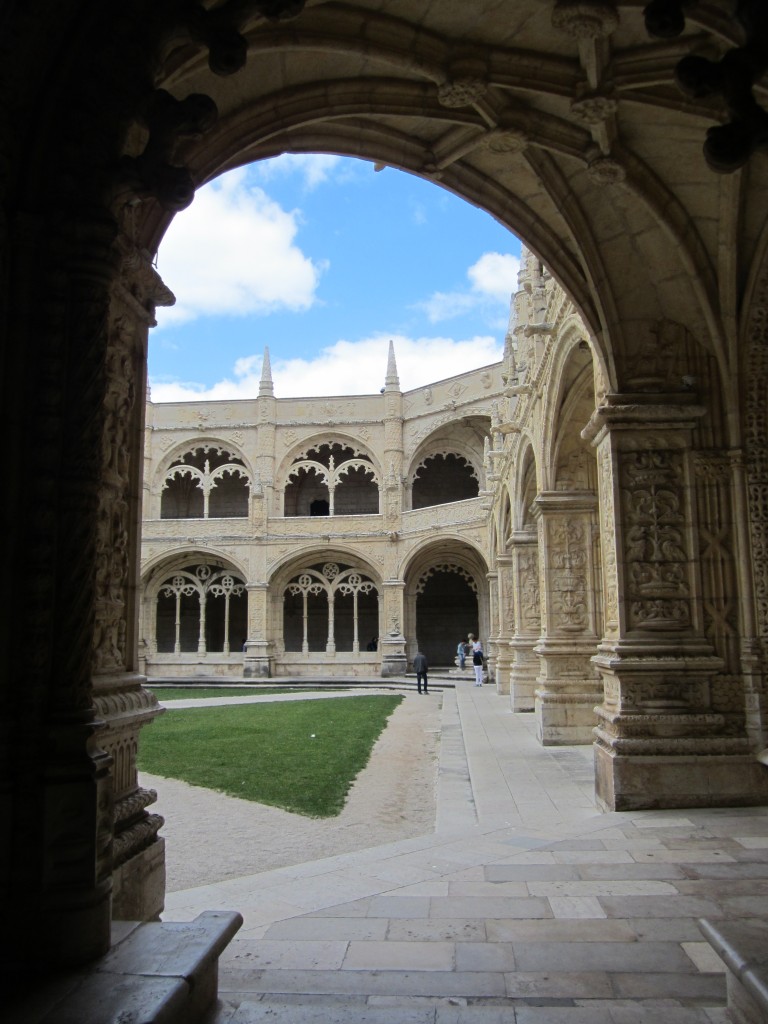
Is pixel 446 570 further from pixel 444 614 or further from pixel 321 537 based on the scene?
pixel 321 537

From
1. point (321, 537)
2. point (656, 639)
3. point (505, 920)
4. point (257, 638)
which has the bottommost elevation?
point (505, 920)

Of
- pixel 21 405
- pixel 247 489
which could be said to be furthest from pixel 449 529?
pixel 21 405

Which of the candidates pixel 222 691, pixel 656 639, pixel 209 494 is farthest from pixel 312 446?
pixel 656 639

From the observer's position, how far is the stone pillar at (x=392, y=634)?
2781 cm

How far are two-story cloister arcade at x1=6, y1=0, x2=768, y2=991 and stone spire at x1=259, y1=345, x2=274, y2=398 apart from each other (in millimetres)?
20933

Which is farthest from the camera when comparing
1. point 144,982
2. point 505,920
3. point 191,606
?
point 191,606

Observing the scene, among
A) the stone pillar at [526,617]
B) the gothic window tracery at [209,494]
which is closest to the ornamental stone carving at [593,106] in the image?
the stone pillar at [526,617]

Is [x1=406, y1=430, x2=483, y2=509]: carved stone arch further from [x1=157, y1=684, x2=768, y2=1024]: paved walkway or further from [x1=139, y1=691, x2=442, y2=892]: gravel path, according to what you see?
[x1=157, y1=684, x2=768, y2=1024]: paved walkway

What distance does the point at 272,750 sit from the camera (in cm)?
1127

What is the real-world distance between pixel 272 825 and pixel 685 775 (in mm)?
3313

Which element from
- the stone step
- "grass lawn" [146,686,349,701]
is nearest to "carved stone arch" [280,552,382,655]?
"grass lawn" [146,686,349,701]

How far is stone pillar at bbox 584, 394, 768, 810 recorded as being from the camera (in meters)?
6.48

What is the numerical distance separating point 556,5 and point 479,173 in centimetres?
252

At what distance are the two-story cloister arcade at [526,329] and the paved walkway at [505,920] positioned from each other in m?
0.67
